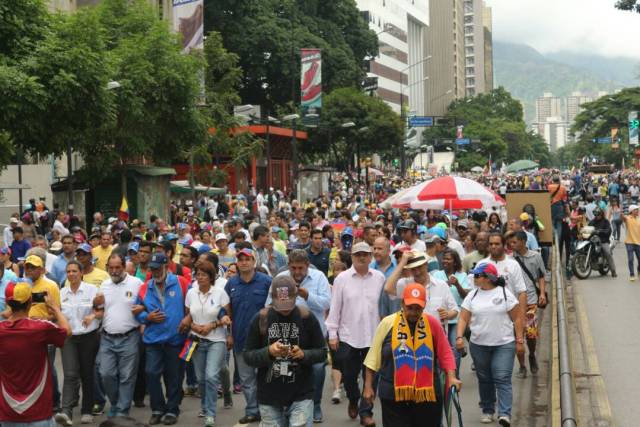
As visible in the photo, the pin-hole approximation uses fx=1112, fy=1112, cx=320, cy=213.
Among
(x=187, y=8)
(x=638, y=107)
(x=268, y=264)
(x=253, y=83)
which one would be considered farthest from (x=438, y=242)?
(x=638, y=107)

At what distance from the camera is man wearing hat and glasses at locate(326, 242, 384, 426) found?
31.9 feet

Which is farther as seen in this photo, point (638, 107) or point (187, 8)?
point (638, 107)

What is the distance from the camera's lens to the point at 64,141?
26375 mm

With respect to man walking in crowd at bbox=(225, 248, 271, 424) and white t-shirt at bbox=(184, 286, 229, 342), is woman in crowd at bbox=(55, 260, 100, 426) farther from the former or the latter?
man walking in crowd at bbox=(225, 248, 271, 424)

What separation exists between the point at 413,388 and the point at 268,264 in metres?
6.97

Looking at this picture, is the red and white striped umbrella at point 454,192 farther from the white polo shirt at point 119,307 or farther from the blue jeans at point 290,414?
the blue jeans at point 290,414

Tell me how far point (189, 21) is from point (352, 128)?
3123 centimetres

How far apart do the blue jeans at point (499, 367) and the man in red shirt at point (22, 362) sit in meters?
3.79

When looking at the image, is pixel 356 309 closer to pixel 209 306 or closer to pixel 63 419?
pixel 209 306

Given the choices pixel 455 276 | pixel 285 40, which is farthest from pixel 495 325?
pixel 285 40

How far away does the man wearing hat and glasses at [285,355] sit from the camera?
23.5ft

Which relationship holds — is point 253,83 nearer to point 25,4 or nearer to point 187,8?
point 187,8

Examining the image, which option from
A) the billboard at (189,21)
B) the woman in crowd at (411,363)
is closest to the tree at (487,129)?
the billboard at (189,21)

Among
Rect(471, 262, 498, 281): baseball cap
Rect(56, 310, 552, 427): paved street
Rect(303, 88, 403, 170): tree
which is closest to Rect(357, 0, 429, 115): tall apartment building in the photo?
Rect(303, 88, 403, 170): tree
